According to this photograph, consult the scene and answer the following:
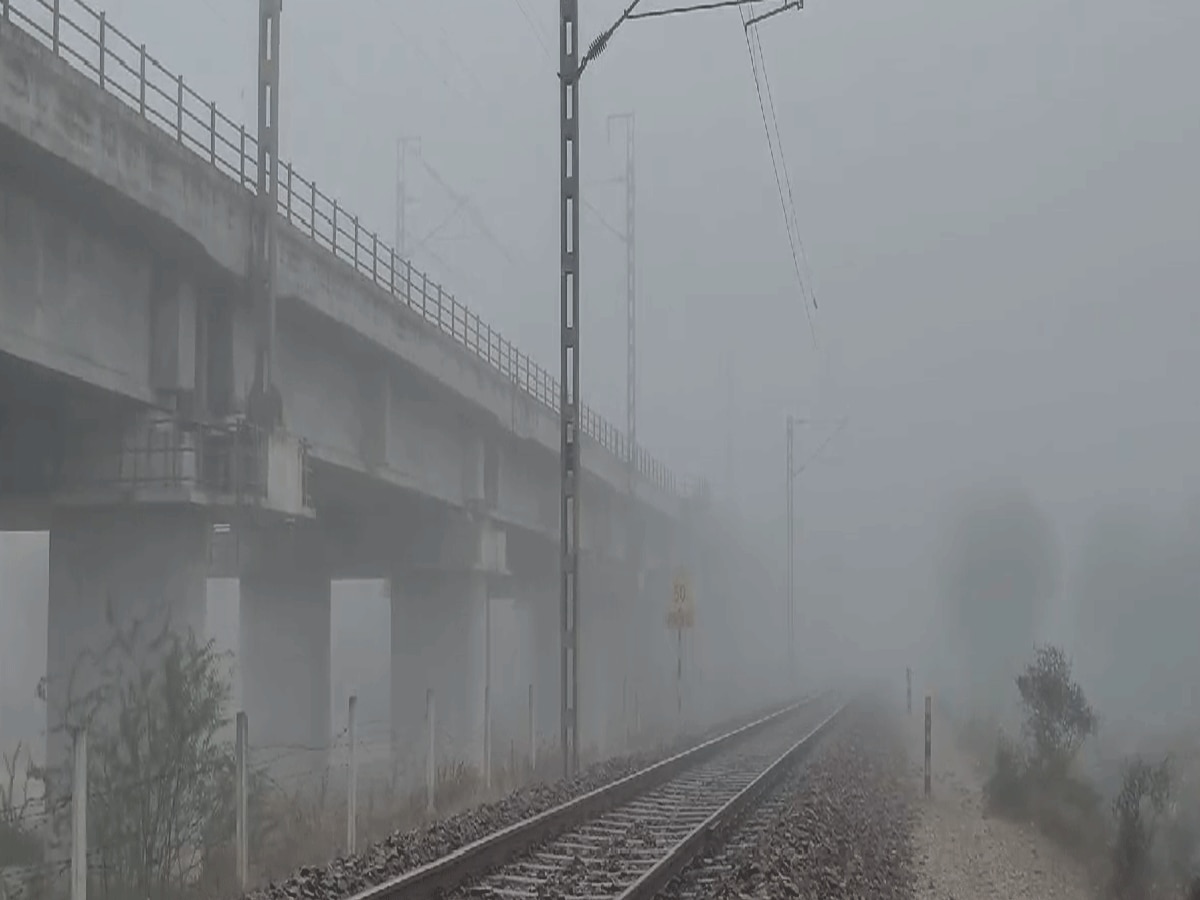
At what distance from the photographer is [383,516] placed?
3797 centimetres

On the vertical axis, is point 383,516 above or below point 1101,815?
above

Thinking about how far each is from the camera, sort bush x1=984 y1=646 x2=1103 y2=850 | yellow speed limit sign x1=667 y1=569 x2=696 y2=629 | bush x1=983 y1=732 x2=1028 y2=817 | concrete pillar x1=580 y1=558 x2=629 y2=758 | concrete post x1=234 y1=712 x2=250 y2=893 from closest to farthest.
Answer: concrete post x1=234 y1=712 x2=250 y2=893 → bush x1=984 y1=646 x2=1103 y2=850 → bush x1=983 y1=732 x2=1028 y2=817 → yellow speed limit sign x1=667 y1=569 x2=696 y2=629 → concrete pillar x1=580 y1=558 x2=629 y2=758

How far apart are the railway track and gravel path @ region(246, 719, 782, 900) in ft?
1.44

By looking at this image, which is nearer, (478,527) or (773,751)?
(773,751)

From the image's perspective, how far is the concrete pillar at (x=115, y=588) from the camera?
810 inches

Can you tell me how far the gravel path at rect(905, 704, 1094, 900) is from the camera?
16.3m

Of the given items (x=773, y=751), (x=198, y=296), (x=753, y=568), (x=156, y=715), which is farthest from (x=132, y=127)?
(x=753, y=568)

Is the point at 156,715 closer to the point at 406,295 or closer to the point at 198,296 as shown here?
the point at 198,296

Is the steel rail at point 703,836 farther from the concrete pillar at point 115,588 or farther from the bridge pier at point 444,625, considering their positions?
the bridge pier at point 444,625

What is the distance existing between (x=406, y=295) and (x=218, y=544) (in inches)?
291

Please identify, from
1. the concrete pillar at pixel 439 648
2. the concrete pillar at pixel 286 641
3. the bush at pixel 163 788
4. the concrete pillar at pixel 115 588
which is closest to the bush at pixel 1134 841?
the bush at pixel 163 788

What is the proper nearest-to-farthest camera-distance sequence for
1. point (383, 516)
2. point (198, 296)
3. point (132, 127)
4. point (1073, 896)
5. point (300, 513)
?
1. point (1073, 896)
2. point (132, 127)
3. point (198, 296)
4. point (300, 513)
5. point (383, 516)

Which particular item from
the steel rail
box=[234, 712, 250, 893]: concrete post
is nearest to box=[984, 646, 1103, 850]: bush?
the steel rail

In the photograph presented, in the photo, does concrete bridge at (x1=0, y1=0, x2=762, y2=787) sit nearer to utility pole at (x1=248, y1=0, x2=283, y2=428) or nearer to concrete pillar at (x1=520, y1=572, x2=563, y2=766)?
utility pole at (x1=248, y1=0, x2=283, y2=428)
